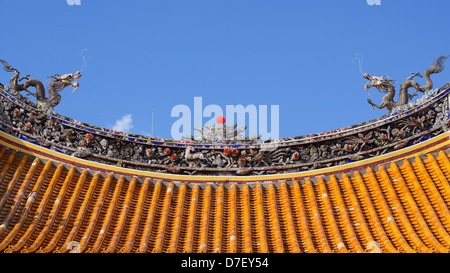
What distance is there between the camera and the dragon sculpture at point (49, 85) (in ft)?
44.5

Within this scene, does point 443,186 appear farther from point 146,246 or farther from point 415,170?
point 146,246

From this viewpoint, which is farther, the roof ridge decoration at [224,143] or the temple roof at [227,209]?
the roof ridge decoration at [224,143]

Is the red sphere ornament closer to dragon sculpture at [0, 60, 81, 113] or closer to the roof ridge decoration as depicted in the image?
the roof ridge decoration

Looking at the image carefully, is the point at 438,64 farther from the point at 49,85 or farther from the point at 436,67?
the point at 49,85

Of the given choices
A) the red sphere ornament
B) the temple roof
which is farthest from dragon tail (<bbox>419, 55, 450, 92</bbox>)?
the red sphere ornament

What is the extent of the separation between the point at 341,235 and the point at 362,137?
3113 millimetres

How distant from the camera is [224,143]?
13898 millimetres

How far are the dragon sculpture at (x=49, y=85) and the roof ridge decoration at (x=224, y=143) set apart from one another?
0.03 meters

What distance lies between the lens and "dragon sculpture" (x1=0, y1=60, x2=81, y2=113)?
44.5 feet

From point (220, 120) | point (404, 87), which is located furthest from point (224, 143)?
point (404, 87)

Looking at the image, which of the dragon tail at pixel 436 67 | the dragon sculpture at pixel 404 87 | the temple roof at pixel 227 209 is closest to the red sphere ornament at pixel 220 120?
the temple roof at pixel 227 209

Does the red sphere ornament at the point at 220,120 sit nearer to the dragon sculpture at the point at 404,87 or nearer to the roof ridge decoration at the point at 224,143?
the roof ridge decoration at the point at 224,143
